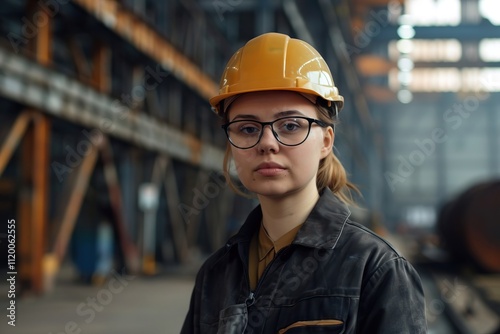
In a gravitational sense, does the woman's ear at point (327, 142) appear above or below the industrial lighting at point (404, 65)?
below

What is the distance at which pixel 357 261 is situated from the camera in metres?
1.58

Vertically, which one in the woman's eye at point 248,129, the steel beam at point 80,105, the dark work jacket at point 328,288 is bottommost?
the dark work jacket at point 328,288

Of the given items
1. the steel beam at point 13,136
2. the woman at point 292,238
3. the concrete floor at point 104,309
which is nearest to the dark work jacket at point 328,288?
the woman at point 292,238

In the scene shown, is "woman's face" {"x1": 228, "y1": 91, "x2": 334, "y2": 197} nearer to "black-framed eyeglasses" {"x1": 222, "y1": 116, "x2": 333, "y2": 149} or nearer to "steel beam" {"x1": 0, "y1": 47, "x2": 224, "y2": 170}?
"black-framed eyeglasses" {"x1": 222, "y1": 116, "x2": 333, "y2": 149}

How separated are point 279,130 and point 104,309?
22.5ft

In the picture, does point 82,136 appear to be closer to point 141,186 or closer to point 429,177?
point 141,186

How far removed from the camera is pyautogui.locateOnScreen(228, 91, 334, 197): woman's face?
166 cm

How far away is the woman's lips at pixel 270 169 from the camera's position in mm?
1663

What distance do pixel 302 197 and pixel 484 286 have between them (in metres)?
8.83

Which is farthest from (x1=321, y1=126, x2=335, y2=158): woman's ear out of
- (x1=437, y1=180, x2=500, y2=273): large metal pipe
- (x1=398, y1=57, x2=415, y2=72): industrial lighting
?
(x1=398, y1=57, x2=415, y2=72): industrial lighting

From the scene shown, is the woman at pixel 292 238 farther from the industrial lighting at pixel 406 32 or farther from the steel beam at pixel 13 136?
the industrial lighting at pixel 406 32

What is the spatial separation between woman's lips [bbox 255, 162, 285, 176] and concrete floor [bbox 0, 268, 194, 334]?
5.13 metres

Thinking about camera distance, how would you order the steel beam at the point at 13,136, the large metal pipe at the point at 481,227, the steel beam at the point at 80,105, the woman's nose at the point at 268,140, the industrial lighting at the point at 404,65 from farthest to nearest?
the industrial lighting at the point at 404,65
the large metal pipe at the point at 481,227
the steel beam at the point at 80,105
the steel beam at the point at 13,136
the woman's nose at the point at 268,140


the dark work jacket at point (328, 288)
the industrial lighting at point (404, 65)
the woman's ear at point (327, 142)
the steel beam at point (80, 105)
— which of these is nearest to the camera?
the dark work jacket at point (328, 288)
